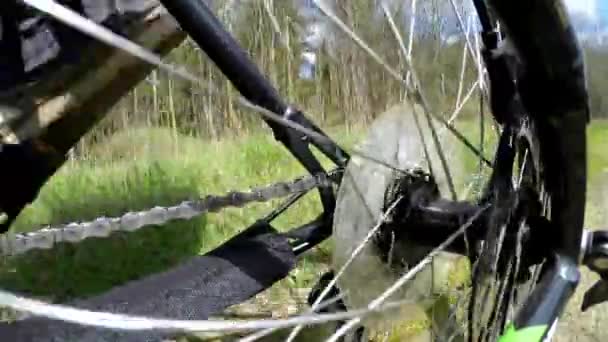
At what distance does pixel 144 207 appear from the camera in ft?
5.57

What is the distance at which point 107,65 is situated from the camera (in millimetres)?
846

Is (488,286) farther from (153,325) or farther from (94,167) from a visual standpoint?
(94,167)

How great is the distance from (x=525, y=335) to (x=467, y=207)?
0.94 feet

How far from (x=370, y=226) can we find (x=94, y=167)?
5.57 feet

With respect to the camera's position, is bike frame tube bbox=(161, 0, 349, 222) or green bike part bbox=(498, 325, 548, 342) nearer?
green bike part bbox=(498, 325, 548, 342)

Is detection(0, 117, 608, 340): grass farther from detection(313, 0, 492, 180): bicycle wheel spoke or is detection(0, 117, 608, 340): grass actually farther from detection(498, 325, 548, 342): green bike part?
detection(498, 325, 548, 342): green bike part

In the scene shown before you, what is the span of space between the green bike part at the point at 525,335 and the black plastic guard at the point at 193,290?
24cm

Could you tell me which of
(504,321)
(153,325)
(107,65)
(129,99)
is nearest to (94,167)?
(129,99)

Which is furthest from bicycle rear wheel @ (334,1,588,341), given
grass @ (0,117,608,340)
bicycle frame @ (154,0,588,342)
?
grass @ (0,117,608,340)

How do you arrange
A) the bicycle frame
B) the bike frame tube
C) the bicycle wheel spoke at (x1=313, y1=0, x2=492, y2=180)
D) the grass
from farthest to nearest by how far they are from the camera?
the grass → the bike frame tube → the bicycle wheel spoke at (x1=313, y1=0, x2=492, y2=180) → the bicycle frame

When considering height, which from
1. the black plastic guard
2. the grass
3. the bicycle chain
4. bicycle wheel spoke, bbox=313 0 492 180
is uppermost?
bicycle wheel spoke, bbox=313 0 492 180

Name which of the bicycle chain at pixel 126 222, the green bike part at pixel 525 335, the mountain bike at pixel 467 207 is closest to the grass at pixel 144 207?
the mountain bike at pixel 467 207

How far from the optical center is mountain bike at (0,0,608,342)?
0.51 m

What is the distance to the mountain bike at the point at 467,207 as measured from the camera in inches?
19.9
